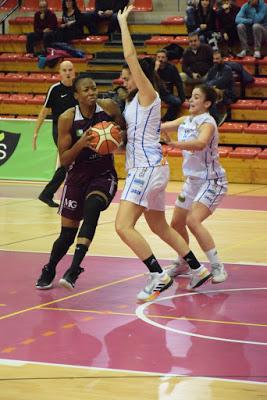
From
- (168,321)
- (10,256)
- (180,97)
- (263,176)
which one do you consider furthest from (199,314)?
(180,97)

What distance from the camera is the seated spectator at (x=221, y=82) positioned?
58.0 feet

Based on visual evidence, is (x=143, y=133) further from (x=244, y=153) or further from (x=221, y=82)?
(x=221, y=82)

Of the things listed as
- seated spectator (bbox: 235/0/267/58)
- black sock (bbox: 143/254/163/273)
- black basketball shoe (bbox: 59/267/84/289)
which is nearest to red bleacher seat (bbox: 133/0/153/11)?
seated spectator (bbox: 235/0/267/58)

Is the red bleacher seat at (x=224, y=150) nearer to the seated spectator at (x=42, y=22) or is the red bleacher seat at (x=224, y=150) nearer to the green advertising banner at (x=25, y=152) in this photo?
the green advertising banner at (x=25, y=152)

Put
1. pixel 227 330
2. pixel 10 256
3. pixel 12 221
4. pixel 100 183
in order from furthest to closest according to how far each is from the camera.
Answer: pixel 12 221 → pixel 10 256 → pixel 100 183 → pixel 227 330

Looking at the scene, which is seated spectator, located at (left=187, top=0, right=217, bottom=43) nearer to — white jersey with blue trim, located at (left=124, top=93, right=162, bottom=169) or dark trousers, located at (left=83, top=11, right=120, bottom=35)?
dark trousers, located at (left=83, top=11, right=120, bottom=35)

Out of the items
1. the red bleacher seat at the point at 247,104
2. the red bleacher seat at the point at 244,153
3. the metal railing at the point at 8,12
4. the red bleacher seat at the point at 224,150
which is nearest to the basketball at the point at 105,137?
the red bleacher seat at the point at 244,153

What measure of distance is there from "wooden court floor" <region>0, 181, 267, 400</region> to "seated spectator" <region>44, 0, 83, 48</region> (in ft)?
37.5

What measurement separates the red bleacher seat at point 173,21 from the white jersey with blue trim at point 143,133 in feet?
46.0

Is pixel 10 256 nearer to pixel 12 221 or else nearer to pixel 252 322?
pixel 12 221

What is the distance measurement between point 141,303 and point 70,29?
1481 cm

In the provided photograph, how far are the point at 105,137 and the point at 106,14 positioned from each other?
574 inches

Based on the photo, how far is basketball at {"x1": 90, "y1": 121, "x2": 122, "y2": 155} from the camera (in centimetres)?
724

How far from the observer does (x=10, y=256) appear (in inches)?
373
